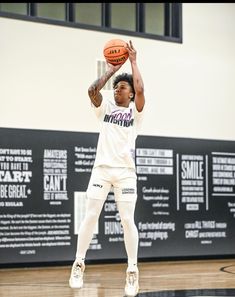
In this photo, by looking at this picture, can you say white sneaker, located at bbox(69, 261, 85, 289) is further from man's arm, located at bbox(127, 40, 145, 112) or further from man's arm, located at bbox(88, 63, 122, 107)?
man's arm, located at bbox(127, 40, 145, 112)

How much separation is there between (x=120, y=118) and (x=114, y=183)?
1.87ft

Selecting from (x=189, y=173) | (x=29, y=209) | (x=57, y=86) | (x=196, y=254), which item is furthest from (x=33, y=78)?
(x=196, y=254)

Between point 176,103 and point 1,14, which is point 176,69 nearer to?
point 176,103

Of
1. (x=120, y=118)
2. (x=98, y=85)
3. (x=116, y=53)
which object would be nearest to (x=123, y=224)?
(x=120, y=118)

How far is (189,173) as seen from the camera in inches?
409

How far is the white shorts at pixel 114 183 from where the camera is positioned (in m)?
5.72

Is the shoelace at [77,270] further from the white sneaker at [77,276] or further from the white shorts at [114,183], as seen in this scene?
the white shorts at [114,183]

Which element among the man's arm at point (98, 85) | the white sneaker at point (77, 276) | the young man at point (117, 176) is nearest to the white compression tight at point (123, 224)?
the young man at point (117, 176)

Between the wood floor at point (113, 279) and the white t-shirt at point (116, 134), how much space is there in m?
1.16

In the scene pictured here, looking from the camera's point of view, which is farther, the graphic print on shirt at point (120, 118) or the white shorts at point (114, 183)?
the graphic print on shirt at point (120, 118)

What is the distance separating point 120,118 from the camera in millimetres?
5840

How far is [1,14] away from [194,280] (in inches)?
171

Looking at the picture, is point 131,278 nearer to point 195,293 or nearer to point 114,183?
point 195,293

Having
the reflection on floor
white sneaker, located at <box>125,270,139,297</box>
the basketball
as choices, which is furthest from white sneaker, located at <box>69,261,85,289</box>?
the basketball
